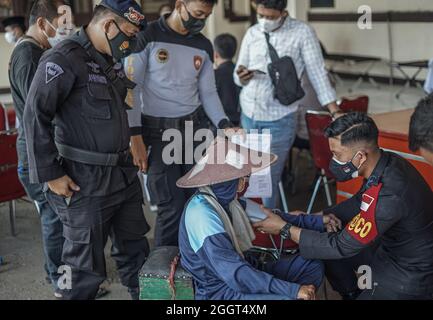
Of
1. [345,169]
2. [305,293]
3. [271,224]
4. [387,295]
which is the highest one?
[345,169]

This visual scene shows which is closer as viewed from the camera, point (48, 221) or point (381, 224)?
point (381, 224)

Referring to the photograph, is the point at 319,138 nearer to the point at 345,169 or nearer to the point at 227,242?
the point at 345,169

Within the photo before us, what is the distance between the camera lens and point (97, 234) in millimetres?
2545

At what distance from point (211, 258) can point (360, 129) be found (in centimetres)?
82

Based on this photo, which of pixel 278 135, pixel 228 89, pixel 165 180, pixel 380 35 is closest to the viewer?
pixel 165 180

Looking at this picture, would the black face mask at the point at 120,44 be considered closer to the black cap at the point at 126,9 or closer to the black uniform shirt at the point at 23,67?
the black cap at the point at 126,9

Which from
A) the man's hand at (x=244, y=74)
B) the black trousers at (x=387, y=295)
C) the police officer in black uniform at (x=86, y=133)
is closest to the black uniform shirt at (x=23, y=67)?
the police officer in black uniform at (x=86, y=133)

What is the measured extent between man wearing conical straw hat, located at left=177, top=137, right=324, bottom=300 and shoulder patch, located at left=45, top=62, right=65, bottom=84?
683mm

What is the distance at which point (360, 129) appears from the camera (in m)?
2.35

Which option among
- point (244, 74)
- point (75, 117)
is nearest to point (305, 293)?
point (75, 117)

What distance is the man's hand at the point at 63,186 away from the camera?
2.37 meters

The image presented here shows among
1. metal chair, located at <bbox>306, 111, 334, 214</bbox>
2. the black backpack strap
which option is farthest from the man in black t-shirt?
metal chair, located at <bbox>306, 111, 334, 214</bbox>

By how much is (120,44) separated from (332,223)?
1266 millimetres

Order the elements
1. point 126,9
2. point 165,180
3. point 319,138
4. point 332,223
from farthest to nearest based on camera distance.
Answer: point 319,138 → point 165,180 → point 332,223 → point 126,9
